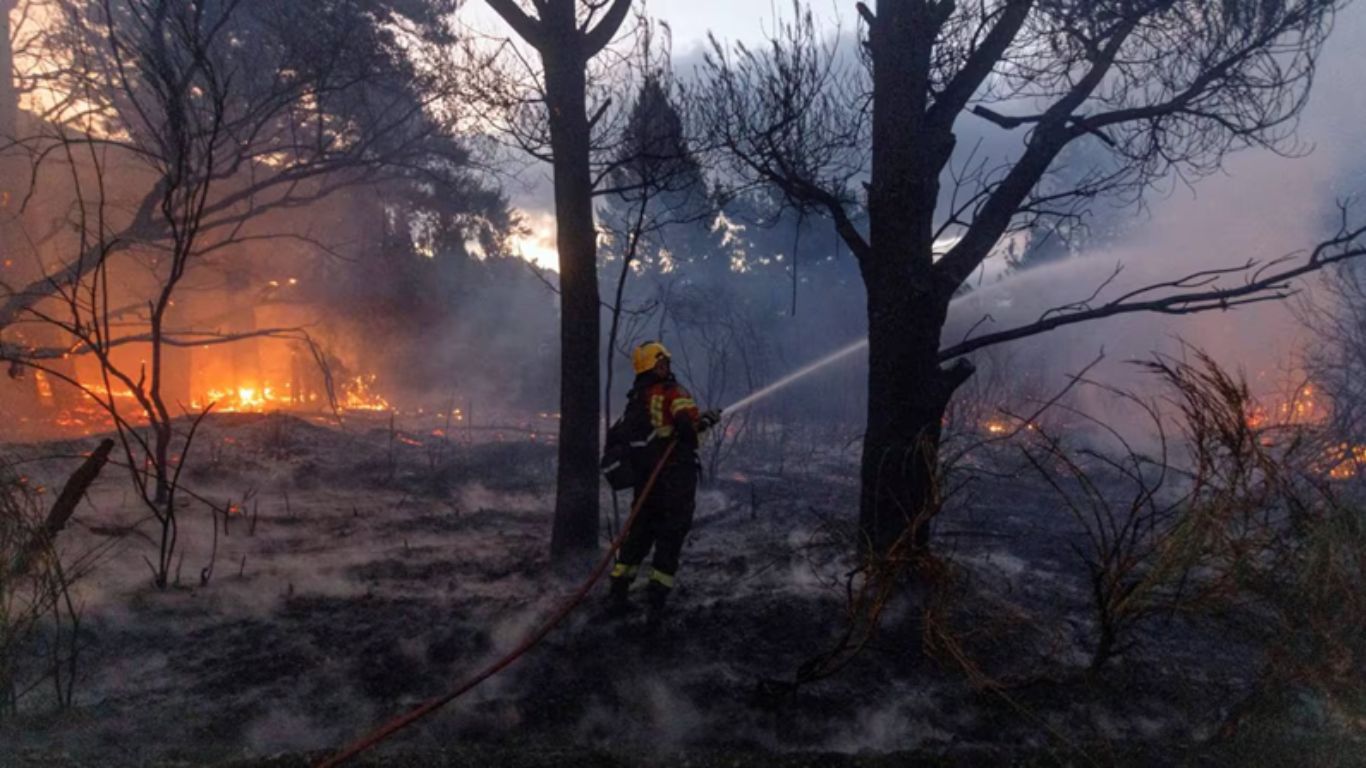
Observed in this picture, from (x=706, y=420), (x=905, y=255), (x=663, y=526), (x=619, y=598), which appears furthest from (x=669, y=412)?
(x=905, y=255)

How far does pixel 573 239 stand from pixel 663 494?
219cm

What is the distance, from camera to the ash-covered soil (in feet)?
11.0

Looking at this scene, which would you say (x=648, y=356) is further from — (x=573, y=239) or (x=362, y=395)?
(x=362, y=395)

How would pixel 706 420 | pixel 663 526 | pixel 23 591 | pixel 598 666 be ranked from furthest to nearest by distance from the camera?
pixel 663 526 → pixel 706 420 → pixel 598 666 → pixel 23 591

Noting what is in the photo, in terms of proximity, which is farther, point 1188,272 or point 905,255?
point 1188,272

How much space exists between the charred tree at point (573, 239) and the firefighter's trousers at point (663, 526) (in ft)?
3.88

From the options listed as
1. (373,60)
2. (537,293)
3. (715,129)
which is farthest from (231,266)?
(715,129)

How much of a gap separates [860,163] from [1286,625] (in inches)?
189

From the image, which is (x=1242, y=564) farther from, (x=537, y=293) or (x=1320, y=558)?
(x=537, y=293)

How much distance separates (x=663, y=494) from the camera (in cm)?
534

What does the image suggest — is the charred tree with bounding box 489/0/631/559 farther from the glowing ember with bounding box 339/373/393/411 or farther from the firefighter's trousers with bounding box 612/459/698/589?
the glowing ember with bounding box 339/373/393/411

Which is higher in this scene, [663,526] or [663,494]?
[663,494]

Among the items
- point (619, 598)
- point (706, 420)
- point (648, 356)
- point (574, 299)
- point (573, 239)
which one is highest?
point (573, 239)

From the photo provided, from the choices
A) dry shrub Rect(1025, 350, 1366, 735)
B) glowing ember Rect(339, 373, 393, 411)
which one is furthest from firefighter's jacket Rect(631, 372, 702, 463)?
glowing ember Rect(339, 373, 393, 411)
